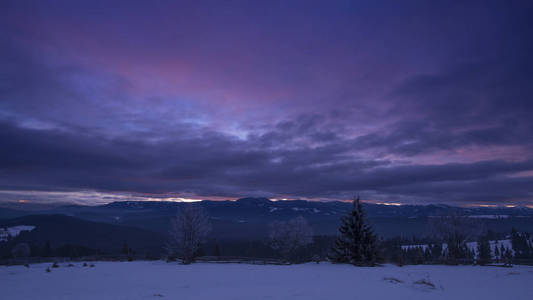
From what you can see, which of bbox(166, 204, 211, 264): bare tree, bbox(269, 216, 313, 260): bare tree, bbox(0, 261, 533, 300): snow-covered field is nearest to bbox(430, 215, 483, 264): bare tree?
bbox(269, 216, 313, 260): bare tree

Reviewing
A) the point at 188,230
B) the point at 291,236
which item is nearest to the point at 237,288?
the point at 188,230

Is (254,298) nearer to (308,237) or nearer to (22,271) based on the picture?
(22,271)

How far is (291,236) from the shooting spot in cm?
6825

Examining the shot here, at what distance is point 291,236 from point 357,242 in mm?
37142

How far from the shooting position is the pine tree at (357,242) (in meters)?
31.7

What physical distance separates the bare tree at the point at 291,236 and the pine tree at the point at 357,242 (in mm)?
34503

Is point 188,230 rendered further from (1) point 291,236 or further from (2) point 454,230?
(2) point 454,230

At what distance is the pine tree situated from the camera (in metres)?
31.7

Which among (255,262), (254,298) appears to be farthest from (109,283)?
(255,262)

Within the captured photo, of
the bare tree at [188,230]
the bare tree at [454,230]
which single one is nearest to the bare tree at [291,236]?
the bare tree at [188,230]

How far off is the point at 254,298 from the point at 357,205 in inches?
996

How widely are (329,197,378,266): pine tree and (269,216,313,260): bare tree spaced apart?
3450cm

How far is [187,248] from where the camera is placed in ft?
150

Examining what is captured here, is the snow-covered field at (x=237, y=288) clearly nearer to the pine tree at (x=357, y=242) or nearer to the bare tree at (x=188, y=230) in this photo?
the pine tree at (x=357, y=242)
